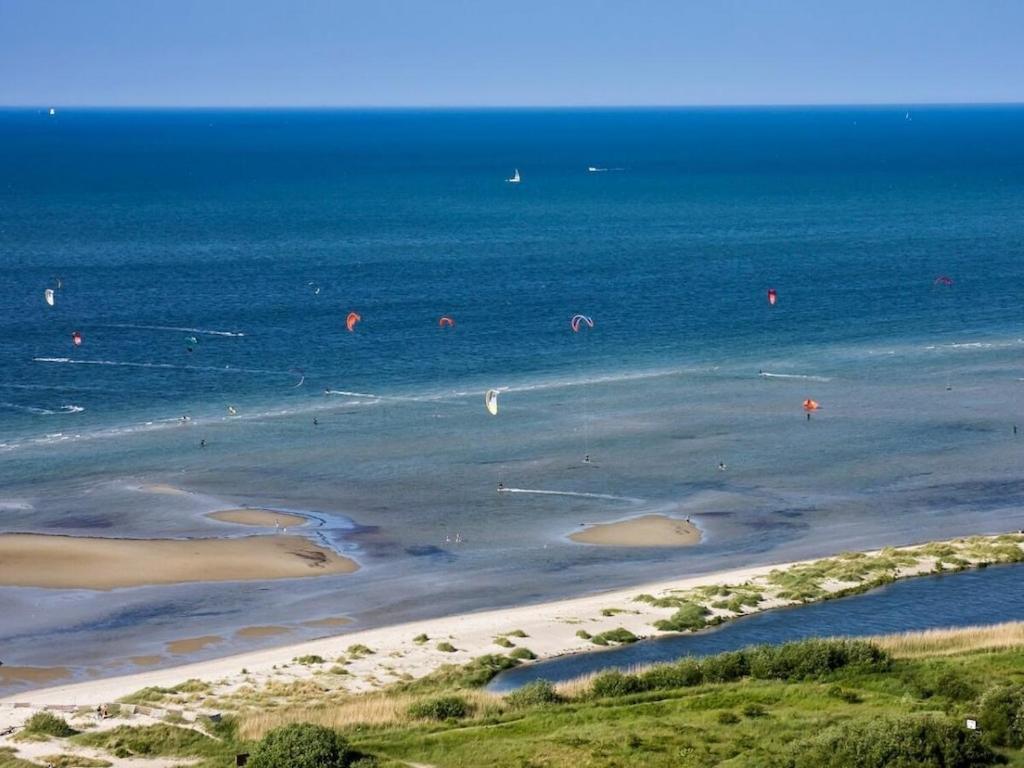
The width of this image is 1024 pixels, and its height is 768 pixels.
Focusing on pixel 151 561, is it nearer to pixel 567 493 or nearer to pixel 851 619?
pixel 567 493

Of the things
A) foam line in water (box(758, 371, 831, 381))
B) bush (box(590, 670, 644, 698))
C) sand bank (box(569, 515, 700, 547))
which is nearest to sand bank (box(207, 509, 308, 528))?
sand bank (box(569, 515, 700, 547))

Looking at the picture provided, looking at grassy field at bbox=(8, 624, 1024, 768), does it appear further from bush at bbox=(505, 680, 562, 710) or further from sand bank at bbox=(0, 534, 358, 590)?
sand bank at bbox=(0, 534, 358, 590)

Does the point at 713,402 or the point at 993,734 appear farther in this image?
the point at 713,402

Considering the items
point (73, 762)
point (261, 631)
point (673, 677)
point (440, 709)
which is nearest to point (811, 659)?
point (673, 677)

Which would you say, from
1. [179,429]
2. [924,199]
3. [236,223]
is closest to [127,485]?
[179,429]

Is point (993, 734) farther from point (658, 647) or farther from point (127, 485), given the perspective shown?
point (127, 485)
